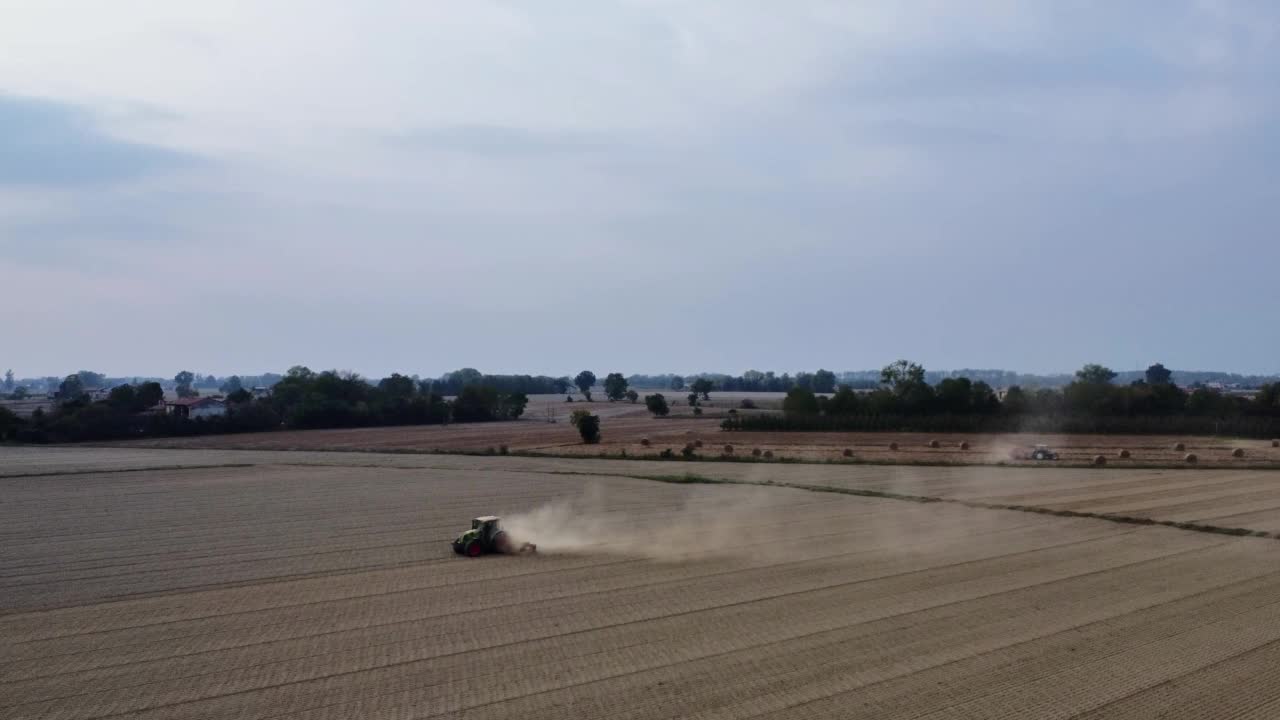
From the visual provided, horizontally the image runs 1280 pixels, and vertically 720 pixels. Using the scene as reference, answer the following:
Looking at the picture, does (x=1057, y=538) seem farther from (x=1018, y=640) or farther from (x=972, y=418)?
(x=972, y=418)

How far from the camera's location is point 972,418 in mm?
95938

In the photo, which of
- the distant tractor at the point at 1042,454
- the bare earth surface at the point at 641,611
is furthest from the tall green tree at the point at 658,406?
the bare earth surface at the point at 641,611

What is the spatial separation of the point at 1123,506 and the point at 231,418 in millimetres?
93848

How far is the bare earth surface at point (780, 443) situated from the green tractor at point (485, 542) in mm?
38648

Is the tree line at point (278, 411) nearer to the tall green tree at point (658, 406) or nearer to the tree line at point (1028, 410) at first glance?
the tall green tree at point (658, 406)

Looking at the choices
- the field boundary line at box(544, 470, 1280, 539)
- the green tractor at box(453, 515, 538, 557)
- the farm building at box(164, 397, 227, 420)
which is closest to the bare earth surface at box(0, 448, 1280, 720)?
the green tractor at box(453, 515, 538, 557)

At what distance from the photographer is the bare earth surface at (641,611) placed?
16.6 meters

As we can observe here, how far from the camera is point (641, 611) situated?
2238 centimetres

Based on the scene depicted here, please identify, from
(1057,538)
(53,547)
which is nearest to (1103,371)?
(1057,538)

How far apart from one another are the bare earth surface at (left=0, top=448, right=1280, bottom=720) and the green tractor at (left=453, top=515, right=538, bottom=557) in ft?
1.63

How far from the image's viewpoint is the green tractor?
30469mm

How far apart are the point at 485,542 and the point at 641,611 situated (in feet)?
31.5

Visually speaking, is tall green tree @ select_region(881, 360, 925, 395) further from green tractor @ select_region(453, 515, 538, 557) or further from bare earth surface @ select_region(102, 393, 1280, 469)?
green tractor @ select_region(453, 515, 538, 557)

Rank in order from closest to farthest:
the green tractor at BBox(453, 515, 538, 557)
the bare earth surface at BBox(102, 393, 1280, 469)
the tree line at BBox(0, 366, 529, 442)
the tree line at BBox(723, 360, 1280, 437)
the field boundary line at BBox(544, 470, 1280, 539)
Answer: the green tractor at BBox(453, 515, 538, 557), the field boundary line at BBox(544, 470, 1280, 539), the bare earth surface at BBox(102, 393, 1280, 469), the tree line at BBox(723, 360, 1280, 437), the tree line at BBox(0, 366, 529, 442)
